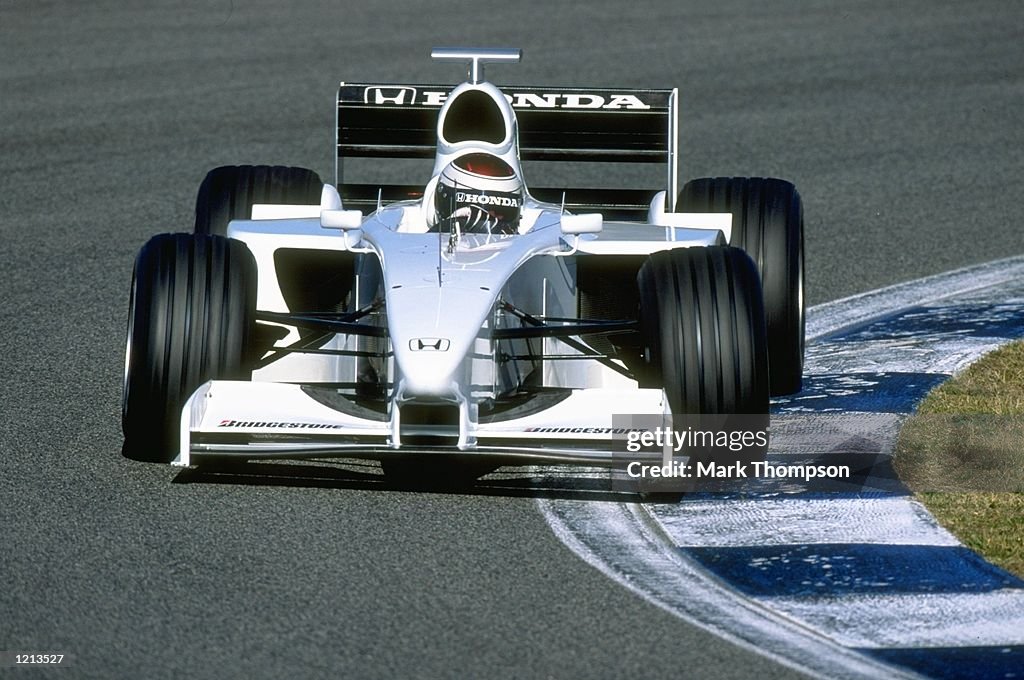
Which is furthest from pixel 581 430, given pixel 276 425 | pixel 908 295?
pixel 908 295

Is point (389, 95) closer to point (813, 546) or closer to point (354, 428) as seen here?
point (354, 428)

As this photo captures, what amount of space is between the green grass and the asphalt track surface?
1239 mm

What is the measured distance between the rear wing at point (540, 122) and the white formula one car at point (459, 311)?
145mm

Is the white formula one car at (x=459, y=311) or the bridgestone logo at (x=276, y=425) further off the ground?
the white formula one car at (x=459, y=311)

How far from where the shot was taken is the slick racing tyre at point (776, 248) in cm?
767

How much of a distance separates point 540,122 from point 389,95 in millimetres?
721

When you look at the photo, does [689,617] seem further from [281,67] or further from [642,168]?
[281,67]

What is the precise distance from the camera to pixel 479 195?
7227 millimetres

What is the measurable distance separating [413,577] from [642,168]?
8.02 metres

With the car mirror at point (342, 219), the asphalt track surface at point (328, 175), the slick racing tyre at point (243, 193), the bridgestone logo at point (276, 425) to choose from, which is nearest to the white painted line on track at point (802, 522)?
the asphalt track surface at point (328, 175)

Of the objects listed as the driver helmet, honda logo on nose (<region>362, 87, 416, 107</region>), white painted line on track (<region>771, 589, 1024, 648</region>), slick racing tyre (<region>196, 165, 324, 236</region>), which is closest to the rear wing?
honda logo on nose (<region>362, 87, 416, 107</region>)

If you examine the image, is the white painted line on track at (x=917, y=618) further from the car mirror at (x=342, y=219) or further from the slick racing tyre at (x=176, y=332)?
the car mirror at (x=342, y=219)

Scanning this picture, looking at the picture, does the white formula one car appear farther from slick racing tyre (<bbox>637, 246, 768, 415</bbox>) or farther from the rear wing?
the rear wing

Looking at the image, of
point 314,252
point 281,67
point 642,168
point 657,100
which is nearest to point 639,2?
point 281,67
